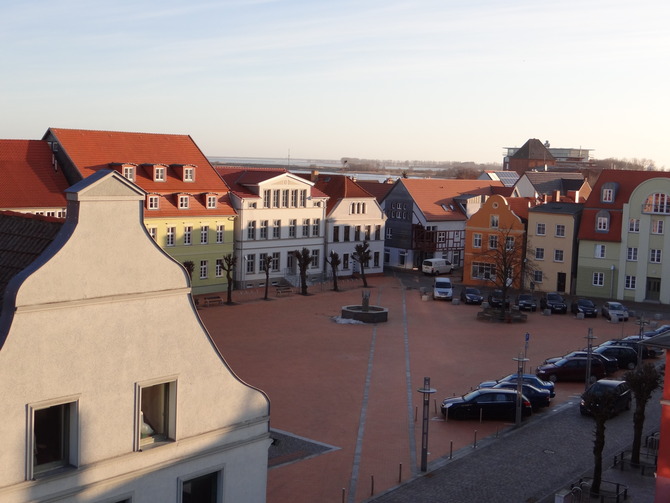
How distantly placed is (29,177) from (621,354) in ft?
123

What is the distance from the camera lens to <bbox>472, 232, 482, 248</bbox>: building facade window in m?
69.2

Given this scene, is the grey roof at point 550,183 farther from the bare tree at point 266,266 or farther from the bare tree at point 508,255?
the bare tree at point 266,266

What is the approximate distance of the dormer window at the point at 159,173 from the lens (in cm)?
5775

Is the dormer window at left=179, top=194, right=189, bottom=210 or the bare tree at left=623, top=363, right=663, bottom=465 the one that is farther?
the dormer window at left=179, top=194, right=189, bottom=210

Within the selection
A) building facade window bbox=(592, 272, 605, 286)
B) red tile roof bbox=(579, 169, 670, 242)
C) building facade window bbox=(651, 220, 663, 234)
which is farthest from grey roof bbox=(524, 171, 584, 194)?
building facade window bbox=(651, 220, 663, 234)

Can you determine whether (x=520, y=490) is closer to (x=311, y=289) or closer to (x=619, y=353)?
(x=619, y=353)

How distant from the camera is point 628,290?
205 ft

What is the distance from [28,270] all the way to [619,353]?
3380 cm

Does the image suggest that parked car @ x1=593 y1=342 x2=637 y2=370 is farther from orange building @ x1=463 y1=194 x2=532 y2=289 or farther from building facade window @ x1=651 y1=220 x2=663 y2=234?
orange building @ x1=463 y1=194 x2=532 y2=289

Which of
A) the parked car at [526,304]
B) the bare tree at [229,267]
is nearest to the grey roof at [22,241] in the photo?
the bare tree at [229,267]

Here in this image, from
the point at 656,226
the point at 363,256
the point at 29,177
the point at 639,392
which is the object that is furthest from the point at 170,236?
the point at 639,392

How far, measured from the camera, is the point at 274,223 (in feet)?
212

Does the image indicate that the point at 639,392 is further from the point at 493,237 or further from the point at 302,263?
the point at 493,237

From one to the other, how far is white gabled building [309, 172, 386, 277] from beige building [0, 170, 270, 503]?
173ft
